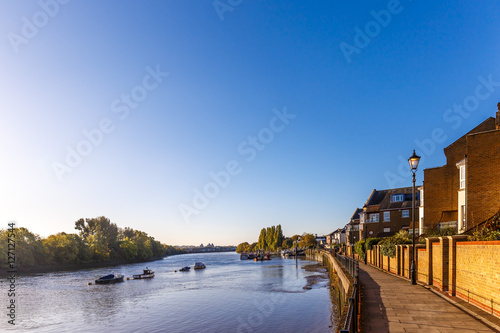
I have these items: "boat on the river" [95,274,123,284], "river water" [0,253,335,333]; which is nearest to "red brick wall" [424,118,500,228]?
"river water" [0,253,335,333]

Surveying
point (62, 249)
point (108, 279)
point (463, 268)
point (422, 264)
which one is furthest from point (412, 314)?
point (62, 249)

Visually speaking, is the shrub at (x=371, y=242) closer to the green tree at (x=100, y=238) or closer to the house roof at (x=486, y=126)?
the house roof at (x=486, y=126)

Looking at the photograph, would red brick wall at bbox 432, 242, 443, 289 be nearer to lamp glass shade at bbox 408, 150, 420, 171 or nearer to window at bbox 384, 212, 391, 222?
lamp glass shade at bbox 408, 150, 420, 171

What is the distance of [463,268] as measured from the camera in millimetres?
13133

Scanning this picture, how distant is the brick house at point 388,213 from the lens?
53.4 metres

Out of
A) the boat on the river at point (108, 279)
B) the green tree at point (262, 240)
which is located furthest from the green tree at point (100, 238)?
the green tree at point (262, 240)

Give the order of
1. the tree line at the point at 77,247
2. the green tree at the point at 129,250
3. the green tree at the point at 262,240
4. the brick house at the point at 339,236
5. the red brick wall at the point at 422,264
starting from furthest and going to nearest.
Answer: the green tree at the point at 262,240 < the green tree at the point at 129,250 < the brick house at the point at 339,236 < the tree line at the point at 77,247 < the red brick wall at the point at 422,264

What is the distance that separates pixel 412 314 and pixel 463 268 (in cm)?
348

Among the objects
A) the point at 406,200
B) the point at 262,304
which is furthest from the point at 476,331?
the point at 406,200

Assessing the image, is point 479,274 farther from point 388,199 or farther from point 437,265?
point 388,199

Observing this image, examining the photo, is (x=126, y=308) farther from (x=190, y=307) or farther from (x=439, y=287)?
(x=439, y=287)

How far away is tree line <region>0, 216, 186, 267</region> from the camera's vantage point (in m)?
72.4

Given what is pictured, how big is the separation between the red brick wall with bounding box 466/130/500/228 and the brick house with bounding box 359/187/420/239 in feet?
102

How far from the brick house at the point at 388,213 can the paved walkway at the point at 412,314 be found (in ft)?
131
